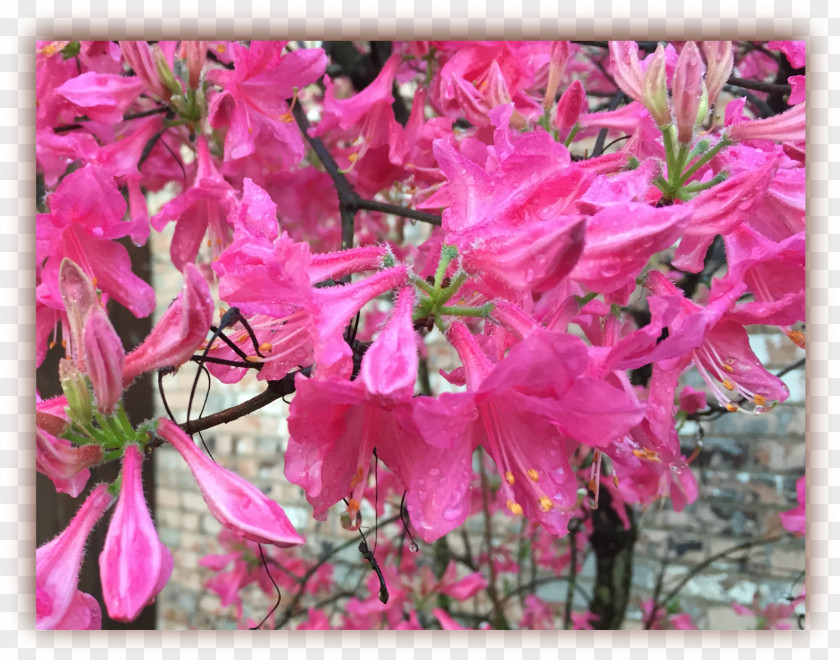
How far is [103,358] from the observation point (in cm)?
46

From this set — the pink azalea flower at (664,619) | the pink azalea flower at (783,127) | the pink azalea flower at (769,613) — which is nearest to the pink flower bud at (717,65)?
the pink azalea flower at (783,127)

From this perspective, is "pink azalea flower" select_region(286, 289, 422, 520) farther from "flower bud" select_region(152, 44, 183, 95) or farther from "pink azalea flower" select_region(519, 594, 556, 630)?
"pink azalea flower" select_region(519, 594, 556, 630)

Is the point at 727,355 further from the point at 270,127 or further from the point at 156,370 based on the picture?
the point at 270,127

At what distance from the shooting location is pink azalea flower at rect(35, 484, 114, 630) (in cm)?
52

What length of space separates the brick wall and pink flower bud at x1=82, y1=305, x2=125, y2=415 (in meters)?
0.88

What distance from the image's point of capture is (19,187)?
66cm

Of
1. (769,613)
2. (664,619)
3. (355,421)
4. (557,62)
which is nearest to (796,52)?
(557,62)

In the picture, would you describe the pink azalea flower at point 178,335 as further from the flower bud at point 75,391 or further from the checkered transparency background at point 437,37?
the checkered transparency background at point 437,37

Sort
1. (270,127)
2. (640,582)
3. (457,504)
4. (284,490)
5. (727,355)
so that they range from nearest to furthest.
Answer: (457,504)
(727,355)
(270,127)
(640,582)
(284,490)

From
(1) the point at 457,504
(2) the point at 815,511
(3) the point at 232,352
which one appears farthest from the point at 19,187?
(2) the point at 815,511

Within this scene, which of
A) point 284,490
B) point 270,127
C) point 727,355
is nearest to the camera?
point 727,355

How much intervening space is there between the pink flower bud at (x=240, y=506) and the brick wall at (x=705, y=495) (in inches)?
35.1

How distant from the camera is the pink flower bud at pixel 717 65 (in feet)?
1.88

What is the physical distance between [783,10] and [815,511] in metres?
0.50
